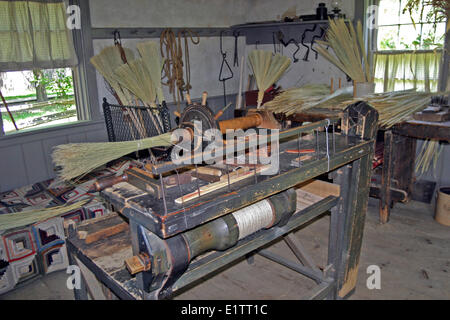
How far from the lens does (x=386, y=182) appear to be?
11.3ft

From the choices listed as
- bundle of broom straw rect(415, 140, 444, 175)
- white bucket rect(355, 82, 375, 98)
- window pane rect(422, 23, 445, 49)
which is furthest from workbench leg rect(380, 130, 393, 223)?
window pane rect(422, 23, 445, 49)

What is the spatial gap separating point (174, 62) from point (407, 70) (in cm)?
248

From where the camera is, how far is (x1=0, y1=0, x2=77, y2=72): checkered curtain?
3.25 metres

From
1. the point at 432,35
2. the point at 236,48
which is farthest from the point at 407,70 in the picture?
the point at 236,48

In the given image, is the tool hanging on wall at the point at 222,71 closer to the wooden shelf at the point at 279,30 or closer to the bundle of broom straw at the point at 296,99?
the wooden shelf at the point at 279,30

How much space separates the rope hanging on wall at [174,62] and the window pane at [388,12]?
2.09m

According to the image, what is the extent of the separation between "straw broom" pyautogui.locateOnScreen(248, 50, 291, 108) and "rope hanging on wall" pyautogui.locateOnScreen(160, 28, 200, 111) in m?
0.81

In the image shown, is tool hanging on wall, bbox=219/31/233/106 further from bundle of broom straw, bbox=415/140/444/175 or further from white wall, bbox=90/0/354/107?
bundle of broom straw, bbox=415/140/444/175

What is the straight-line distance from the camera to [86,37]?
374cm

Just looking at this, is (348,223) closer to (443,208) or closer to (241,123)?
(241,123)

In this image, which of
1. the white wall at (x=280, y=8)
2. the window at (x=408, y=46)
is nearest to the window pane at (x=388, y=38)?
the window at (x=408, y=46)

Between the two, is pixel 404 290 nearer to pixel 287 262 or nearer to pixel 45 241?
pixel 287 262

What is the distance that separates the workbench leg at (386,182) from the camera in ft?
11.1
